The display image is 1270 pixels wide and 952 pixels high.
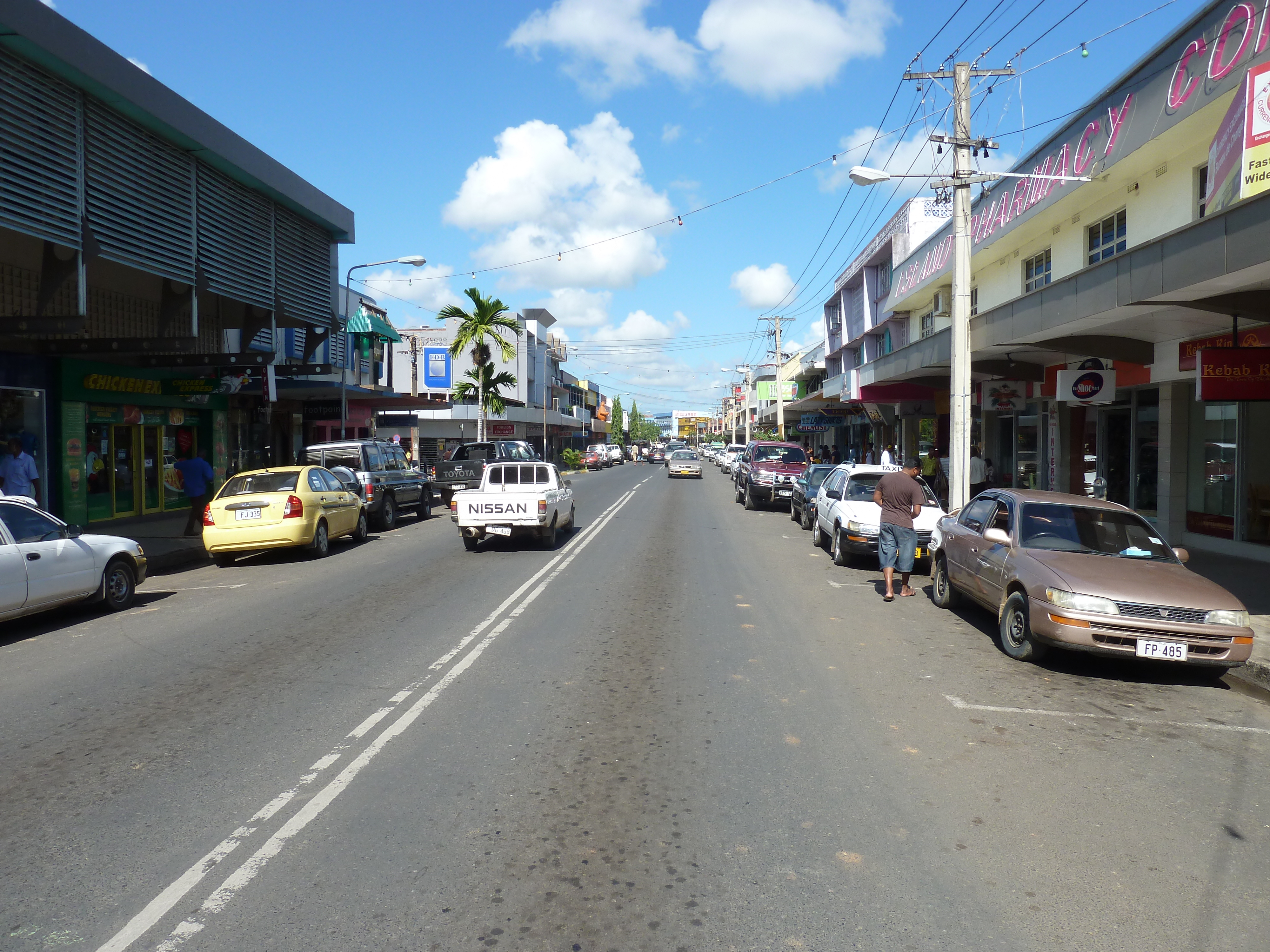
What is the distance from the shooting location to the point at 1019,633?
8242mm

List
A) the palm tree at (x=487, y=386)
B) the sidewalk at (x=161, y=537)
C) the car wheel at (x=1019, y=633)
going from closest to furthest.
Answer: the car wheel at (x=1019, y=633), the sidewalk at (x=161, y=537), the palm tree at (x=487, y=386)

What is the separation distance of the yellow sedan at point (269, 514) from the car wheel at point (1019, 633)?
10.9 metres

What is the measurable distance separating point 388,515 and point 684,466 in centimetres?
3013

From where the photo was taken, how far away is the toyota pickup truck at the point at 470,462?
26875mm

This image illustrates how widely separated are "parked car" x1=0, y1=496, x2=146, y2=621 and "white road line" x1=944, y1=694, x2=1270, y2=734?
890cm

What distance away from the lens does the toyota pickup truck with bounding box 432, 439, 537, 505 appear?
26875 millimetres

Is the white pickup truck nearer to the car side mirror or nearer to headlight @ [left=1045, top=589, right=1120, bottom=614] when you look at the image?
the car side mirror

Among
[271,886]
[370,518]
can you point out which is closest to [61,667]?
[271,886]

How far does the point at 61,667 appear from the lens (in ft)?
25.8

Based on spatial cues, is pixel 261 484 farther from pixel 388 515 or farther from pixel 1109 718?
pixel 1109 718

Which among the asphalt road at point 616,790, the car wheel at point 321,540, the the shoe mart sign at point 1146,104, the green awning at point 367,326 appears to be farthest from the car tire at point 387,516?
the the shoe mart sign at point 1146,104

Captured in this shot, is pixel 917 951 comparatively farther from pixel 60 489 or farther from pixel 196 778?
pixel 60 489

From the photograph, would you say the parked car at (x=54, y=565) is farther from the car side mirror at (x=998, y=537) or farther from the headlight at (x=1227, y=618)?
the headlight at (x=1227, y=618)

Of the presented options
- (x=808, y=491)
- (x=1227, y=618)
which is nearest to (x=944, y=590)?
→ (x=1227, y=618)
